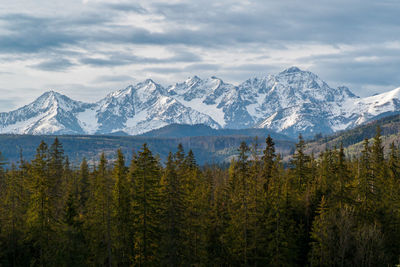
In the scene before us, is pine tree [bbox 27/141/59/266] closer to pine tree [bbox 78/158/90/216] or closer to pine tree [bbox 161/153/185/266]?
pine tree [bbox 161/153/185/266]

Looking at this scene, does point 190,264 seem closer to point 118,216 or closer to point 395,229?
point 118,216

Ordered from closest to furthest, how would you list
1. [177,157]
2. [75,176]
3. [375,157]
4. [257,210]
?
[257,210] < [375,157] < [177,157] < [75,176]

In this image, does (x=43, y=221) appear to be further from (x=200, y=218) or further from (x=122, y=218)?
(x=200, y=218)

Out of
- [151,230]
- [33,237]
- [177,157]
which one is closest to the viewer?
[151,230]

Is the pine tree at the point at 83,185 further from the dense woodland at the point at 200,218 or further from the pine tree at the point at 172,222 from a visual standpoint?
the pine tree at the point at 172,222

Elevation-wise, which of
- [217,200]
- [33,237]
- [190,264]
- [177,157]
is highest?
[177,157]

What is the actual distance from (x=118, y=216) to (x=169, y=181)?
8.26 meters

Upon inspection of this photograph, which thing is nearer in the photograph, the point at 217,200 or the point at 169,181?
the point at 169,181

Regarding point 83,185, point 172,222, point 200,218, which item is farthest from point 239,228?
point 83,185

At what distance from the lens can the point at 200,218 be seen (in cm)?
6241

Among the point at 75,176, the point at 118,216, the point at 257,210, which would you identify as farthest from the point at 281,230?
the point at 75,176

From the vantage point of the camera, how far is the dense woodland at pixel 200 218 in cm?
5597

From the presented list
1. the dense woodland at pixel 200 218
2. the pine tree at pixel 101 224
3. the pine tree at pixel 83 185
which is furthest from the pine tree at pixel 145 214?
the pine tree at pixel 83 185

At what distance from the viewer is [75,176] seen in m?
92.1
